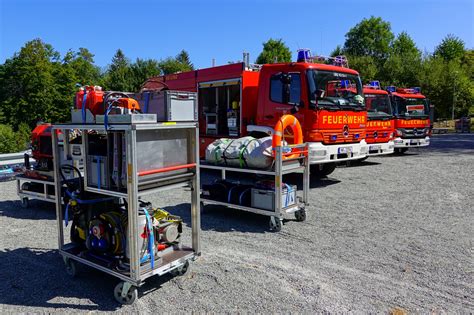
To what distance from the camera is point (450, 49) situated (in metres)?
56.2

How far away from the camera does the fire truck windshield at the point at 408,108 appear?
578 inches

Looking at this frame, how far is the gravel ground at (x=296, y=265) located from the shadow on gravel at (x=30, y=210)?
0.06ft

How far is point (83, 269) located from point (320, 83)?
6139mm

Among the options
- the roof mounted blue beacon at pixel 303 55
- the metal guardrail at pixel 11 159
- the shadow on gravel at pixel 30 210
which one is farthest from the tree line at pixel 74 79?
the roof mounted blue beacon at pixel 303 55

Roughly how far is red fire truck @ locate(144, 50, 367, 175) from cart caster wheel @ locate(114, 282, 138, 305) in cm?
532

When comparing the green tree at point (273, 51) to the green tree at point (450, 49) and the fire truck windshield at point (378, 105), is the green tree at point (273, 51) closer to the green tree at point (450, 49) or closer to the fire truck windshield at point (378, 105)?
the green tree at point (450, 49)

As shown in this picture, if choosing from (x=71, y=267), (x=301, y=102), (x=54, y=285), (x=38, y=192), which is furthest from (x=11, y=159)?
(x=301, y=102)

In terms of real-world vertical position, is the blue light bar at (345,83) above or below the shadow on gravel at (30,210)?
above

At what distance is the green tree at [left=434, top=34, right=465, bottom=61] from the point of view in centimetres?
5575

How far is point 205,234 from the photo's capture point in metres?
5.54

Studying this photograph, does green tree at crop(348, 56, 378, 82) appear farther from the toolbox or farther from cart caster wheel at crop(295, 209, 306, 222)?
the toolbox

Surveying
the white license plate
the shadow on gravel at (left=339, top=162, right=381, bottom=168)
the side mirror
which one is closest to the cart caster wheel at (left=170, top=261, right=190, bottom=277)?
the side mirror

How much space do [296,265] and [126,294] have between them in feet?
6.30

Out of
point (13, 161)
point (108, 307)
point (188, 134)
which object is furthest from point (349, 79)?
point (13, 161)
